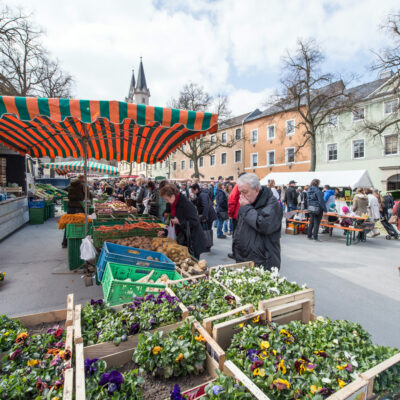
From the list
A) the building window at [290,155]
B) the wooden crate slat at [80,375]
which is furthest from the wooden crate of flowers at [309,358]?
the building window at [290,155]

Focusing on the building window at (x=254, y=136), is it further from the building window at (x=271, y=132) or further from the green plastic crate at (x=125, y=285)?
the green plastic crate at (x=125, y=285)

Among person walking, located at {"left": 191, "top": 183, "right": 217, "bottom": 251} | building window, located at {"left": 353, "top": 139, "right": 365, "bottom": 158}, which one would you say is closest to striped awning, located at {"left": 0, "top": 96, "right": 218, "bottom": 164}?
person walking, located at {"left": 191, "top": 183, "right": 217, "bottom": 251}

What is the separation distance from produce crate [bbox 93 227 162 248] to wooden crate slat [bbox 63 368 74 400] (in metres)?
3.19

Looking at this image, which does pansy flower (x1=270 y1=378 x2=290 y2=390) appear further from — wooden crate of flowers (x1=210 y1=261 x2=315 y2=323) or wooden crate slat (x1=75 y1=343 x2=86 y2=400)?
wooden crate slat (x1=75 y1=343 x2=86 y2=400)

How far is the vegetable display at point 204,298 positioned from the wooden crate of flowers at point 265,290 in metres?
0.10

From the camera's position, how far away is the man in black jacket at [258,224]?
8.89ft

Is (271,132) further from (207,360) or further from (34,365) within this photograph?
(34,365)

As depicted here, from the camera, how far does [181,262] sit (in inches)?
140

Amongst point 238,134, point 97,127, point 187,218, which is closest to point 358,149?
A: point 238,134

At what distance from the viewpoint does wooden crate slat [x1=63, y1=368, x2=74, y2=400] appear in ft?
3.99

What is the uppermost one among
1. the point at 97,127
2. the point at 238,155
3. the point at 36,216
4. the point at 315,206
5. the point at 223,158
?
the point at 238,155

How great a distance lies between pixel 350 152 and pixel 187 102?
19.4m

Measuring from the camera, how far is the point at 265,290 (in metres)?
Result: 2.31

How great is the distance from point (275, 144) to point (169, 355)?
32766 mm
